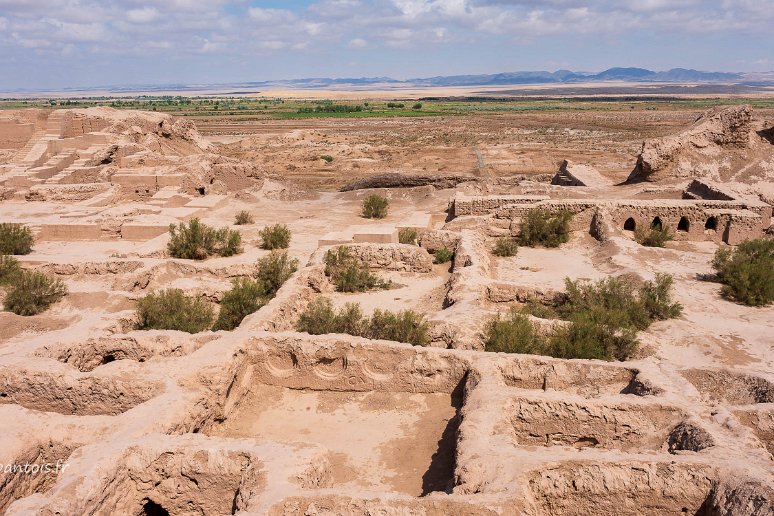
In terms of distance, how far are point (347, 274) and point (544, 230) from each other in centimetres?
648

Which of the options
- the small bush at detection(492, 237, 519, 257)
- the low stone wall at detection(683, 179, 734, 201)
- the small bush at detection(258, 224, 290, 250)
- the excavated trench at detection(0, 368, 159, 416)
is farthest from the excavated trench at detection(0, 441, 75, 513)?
the low stone wall at detection(683, 179, 734, 201)

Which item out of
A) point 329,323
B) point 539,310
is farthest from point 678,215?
point 329,323

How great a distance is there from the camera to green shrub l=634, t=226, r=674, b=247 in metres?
15.3

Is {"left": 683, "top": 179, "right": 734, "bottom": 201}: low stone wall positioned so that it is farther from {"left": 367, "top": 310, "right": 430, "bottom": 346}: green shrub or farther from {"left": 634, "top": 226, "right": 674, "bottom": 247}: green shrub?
{"left": 367, "top": 310, "right": 430, "bottom": 346}: green shrub

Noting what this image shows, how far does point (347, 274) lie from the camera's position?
11.9 m

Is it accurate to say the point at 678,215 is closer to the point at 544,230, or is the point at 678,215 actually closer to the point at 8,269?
the point at 544,230

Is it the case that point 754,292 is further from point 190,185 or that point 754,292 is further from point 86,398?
point 190,185

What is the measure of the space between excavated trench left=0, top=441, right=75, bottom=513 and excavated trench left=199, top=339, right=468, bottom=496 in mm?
1467

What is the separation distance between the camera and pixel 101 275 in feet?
39.2

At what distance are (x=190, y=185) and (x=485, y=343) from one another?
16591 millimetres

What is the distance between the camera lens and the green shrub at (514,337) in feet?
25.5

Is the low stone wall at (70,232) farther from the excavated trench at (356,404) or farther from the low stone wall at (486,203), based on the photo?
the low stone wall at (486,203)

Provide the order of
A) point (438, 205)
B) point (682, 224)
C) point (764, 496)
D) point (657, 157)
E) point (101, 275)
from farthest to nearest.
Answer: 1. point (438, 205)
2. point (657, 157)
3. point (682, 224)
4. point (101, 275)
5. point (764, 496)

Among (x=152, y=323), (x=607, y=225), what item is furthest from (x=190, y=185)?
(x=607, y=225)
